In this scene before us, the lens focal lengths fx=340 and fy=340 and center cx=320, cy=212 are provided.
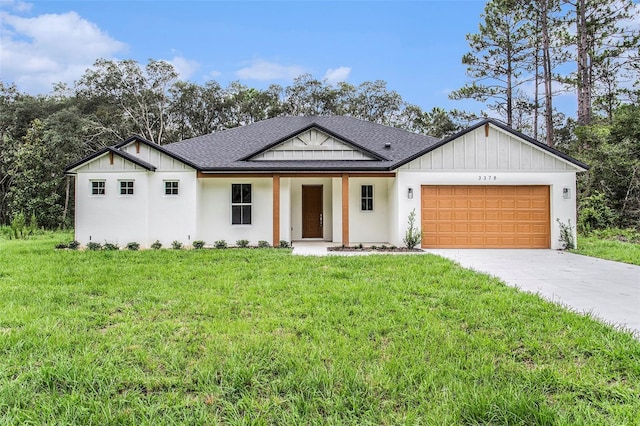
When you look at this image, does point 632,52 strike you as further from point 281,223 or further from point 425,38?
point 281,223

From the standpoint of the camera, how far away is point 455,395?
264cm

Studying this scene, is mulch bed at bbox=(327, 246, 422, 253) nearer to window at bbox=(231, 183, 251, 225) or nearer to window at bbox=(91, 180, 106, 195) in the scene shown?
window at bbox=(231, 183, 251, 225)

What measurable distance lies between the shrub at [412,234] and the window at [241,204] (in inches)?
233

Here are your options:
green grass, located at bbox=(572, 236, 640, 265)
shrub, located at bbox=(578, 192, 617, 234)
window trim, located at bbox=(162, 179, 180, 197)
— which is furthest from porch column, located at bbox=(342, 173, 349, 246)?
shrub, located at bbox=(578, 192, 617, 234)

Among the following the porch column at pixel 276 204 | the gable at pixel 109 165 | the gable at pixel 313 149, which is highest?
the gable at pixel 313 149

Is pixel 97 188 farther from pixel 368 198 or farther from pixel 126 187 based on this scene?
pixel 368 198

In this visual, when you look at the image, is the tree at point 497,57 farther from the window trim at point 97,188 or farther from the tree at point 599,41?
the window trim at point 97,188

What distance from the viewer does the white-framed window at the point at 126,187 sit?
12.0 metres

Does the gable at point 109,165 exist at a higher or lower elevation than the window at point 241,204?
higher

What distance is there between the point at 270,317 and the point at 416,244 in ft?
26.9

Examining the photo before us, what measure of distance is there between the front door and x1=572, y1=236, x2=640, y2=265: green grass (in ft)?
29.7

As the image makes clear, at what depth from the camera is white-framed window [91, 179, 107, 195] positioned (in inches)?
471

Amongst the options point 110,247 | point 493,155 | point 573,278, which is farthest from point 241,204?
point 573,278

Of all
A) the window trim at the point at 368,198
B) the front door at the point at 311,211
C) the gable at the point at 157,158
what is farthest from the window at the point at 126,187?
the window trim at the point at 368,198
